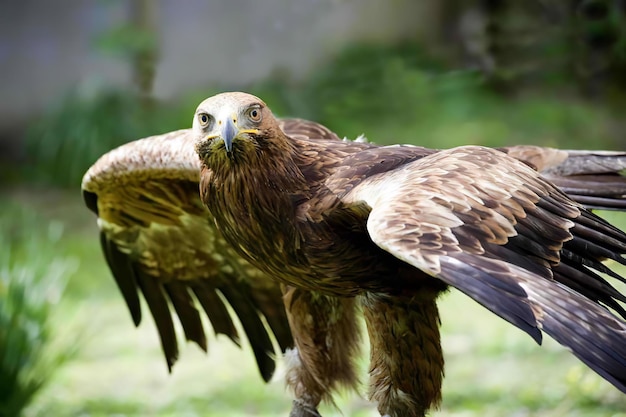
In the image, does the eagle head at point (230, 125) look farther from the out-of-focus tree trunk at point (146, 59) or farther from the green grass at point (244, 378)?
the out-of-focus tree trunk at point (146, 59)

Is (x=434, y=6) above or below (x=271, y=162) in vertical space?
below

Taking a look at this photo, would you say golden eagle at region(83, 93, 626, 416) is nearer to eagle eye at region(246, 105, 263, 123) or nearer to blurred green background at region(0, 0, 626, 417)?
eagle eye at region(246, 105, 263, 123)

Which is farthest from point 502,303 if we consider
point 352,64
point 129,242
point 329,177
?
point 352,64

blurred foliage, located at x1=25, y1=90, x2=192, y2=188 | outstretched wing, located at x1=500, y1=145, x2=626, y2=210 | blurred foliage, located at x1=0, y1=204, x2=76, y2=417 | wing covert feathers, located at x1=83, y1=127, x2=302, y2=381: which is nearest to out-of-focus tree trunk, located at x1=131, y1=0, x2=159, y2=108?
blurred foliage, located at x1=25, y1=90, x2=192, y2=188

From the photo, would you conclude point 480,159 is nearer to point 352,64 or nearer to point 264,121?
point 264,121

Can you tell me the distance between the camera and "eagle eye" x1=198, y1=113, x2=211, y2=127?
121 inches

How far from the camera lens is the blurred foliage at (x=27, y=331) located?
16.8 feet

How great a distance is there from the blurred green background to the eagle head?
3862 millimetres

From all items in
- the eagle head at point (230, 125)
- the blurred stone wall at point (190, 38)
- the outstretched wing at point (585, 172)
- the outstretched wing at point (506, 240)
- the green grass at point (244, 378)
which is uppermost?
the eagle head at point (230, 125)

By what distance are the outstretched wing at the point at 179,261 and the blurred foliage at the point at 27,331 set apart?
83cm

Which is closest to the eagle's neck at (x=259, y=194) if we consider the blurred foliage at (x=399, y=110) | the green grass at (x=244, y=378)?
the green grass at (x=244, y=378)

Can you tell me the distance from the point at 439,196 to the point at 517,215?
289mm

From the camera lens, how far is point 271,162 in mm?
3209

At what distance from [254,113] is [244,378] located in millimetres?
3631
